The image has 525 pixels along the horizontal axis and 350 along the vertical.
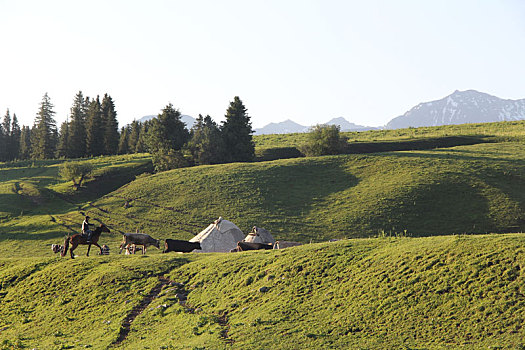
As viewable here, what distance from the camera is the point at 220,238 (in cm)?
4556

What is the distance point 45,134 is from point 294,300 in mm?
128030

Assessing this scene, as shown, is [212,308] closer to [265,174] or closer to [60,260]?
[60,260]

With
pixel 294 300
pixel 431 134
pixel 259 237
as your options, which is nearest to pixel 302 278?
pixel 294 300

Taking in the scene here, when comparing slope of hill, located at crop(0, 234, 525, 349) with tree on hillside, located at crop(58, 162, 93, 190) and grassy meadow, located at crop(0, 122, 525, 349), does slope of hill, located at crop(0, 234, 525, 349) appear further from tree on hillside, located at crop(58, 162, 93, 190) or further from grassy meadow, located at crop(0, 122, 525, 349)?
tree on hillside, located at crop(58, 162, 93, 190)

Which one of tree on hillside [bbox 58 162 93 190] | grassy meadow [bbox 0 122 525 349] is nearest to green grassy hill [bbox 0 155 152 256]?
grassy meadow [bbox 0 122 525 349]

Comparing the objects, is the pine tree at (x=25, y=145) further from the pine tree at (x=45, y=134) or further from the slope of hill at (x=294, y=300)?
the slope of hill at (x=294, y=300)

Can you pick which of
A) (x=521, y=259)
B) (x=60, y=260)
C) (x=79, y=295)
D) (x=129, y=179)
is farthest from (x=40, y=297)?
(x=129, y=179)

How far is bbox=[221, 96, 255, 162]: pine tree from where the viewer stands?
89.4 metres

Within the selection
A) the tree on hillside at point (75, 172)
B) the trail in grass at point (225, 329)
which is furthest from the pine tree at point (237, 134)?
the trail in grass at point (225, 329)

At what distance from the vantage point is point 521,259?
20.0 m

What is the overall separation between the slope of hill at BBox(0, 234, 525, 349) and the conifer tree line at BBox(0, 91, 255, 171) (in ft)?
186

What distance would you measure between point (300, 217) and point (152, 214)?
746 inches

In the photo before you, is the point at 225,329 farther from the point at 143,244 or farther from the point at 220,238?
the point at 220,238

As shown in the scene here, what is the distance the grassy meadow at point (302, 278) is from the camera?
62.5ft
